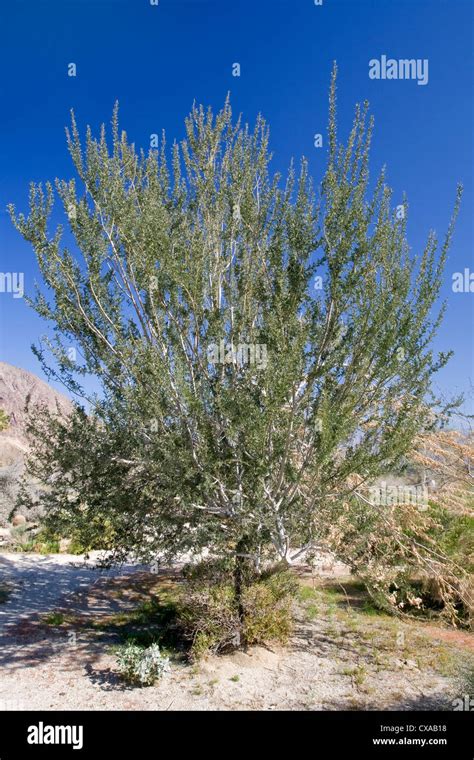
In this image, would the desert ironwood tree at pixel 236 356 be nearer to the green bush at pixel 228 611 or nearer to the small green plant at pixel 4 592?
the green bush at pixel 228 611

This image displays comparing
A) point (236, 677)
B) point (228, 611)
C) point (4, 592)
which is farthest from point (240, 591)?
point (4, 592)

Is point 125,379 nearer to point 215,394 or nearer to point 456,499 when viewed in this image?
point 215,394

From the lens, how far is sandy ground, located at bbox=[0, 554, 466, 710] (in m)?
5.92

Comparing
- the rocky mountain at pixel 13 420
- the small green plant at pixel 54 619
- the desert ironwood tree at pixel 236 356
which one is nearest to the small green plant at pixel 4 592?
the small green plant at pixel 54 619

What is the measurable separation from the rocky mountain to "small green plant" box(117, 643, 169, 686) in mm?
13971

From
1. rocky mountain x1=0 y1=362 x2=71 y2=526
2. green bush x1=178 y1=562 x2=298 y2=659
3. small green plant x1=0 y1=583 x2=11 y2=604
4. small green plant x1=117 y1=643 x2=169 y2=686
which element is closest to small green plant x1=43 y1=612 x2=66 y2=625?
small green plant x1=0 y1=583 x2=11 y2=604

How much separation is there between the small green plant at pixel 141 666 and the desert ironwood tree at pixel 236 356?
1.20 metres

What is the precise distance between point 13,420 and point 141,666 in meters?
49.9

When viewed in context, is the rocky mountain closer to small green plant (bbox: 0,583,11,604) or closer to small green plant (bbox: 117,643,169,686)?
small green plant (bbox: 0,583,11,604)

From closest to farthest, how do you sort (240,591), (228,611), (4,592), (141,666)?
1. (141,666)
2. (228,611)
3. (240,591)
4. (4,592)

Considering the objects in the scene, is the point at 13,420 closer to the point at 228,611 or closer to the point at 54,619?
the point at 54,619

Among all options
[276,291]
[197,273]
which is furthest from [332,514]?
[197,273]

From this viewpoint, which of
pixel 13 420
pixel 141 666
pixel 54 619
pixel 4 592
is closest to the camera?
pixel 141 666

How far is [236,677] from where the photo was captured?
6.50 metres
